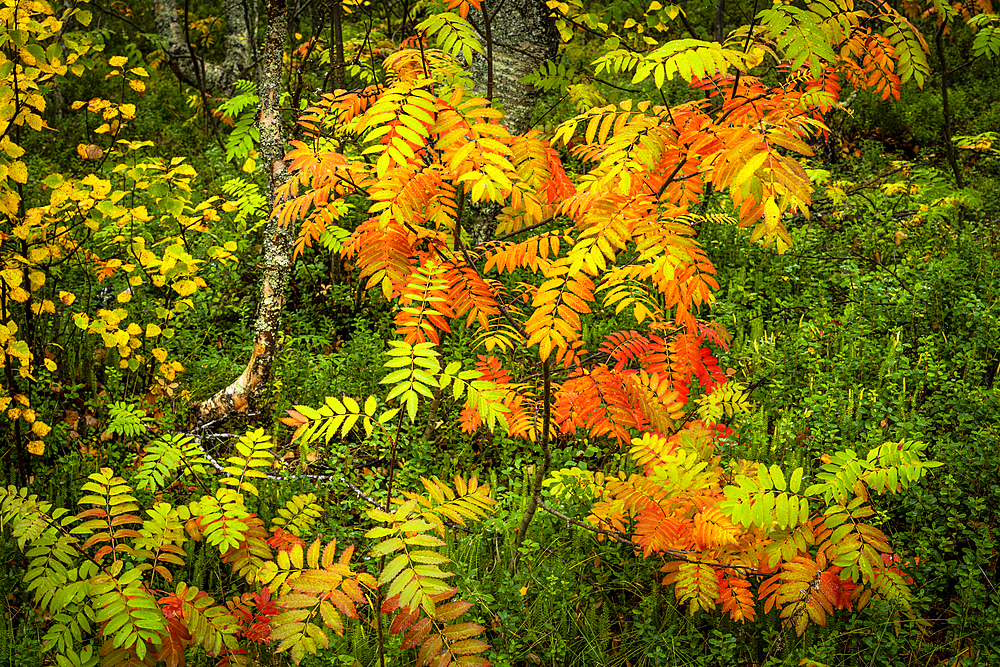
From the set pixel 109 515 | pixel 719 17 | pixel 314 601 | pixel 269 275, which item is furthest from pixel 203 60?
pixel 314 601

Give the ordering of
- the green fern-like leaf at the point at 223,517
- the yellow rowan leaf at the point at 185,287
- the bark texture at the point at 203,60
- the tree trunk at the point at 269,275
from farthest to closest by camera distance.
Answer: the bark texture at the point at 203,60 < the tree trunk at the point at 269,275 < the yellow rowan leaf at the point at 185,287 < the green fern-like leaf at the point at 223,517

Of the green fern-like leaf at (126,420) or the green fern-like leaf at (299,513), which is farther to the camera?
the green fern-like leaf at (126,420)

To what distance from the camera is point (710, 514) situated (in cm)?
251

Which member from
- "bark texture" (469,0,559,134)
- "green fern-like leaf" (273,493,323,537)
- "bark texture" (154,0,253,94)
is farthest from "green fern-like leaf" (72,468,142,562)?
"bark texture" (154,0,253,94)

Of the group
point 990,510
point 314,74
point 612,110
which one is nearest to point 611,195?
point 612,110

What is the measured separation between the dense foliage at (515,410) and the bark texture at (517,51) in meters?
0.05

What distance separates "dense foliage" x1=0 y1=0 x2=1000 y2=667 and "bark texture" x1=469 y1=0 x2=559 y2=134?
0.05 m

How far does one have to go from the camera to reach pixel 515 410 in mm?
2980

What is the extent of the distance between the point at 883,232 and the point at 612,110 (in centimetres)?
463

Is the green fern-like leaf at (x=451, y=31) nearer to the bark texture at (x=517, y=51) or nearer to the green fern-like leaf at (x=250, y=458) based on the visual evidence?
the green fern-like leaf at (x=250, y=458)

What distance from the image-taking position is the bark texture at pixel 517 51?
5.08 meters

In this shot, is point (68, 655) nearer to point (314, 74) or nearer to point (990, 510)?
point (990, 510)

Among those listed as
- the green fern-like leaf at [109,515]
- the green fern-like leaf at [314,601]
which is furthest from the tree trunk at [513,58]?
the green fern-like leaf at [314,601]

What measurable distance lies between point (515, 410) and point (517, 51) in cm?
325
